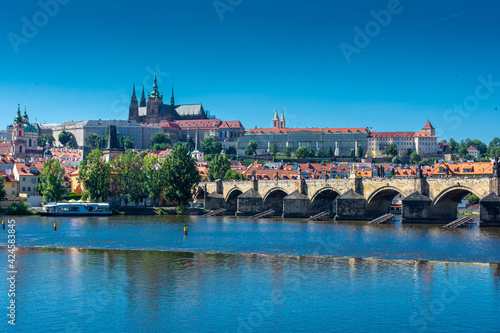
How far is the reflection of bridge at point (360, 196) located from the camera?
5275cm

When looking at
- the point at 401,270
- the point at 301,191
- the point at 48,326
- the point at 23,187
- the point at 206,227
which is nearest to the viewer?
the point at 48,326

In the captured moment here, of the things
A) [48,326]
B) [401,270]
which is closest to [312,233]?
[401,270]

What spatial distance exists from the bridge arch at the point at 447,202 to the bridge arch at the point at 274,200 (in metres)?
22.4

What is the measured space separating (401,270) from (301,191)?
40.5 m

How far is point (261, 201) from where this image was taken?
7750 centimetres

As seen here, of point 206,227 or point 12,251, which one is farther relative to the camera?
point 206,227

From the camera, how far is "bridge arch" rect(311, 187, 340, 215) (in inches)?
2731

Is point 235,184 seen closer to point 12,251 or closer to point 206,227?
point 206,227

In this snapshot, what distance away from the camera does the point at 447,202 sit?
57156 mm

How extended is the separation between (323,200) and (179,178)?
18.5 meters

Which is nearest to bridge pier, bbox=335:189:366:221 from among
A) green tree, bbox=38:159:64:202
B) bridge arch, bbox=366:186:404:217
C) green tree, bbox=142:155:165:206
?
bridge arch, bbox=366:186:404:217

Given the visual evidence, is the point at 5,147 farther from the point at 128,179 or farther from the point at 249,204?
the point at 249,204

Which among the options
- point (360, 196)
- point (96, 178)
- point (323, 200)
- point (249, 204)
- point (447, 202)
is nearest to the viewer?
point (447, 202)

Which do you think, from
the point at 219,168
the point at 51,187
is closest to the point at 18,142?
the point at 219,168
